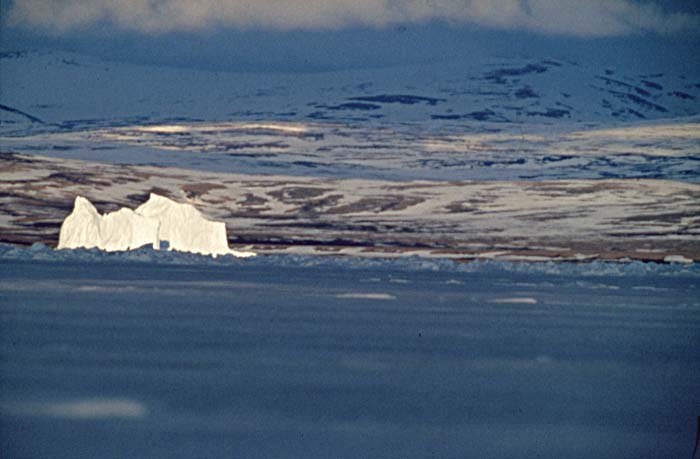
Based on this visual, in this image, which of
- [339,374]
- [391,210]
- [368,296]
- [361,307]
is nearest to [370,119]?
[391,210]

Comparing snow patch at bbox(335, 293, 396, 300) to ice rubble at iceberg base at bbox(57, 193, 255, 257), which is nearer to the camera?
snow patch at bbox(335, 293, 396, 300)

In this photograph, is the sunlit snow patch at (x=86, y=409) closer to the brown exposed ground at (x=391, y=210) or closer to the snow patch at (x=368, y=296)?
the snow patch at (x=368, y=296)

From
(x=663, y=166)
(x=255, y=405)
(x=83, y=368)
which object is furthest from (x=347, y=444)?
(x=663, y=166)

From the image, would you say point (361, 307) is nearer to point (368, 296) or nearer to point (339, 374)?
point (368, 296)

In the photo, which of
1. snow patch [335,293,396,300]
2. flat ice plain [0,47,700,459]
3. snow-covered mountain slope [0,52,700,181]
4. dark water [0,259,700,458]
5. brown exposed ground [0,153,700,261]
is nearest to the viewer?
dark water [0,259,700,458]

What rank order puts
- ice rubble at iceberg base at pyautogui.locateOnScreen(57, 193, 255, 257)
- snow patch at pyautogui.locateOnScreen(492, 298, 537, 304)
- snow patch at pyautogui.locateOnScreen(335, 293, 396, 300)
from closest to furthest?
1. snow patch at pyautogui.locateOnScreen(492, 298, 537, 304)
2. snow patch at pyautogui.locateOnScreen(335, 293, 396, 300)
3. ice rubble at iceberg base at pyautogui.locateOnScreen(57, 193, 255, 257)

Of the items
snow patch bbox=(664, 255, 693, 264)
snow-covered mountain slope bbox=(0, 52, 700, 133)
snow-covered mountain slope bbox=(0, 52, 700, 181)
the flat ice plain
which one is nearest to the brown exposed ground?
the flat ice plain

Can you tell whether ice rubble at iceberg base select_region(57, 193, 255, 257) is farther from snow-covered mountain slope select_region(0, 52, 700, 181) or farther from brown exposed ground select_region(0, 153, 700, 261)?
snow-covered mountain slope select_region(0, 52, 700, 181)
